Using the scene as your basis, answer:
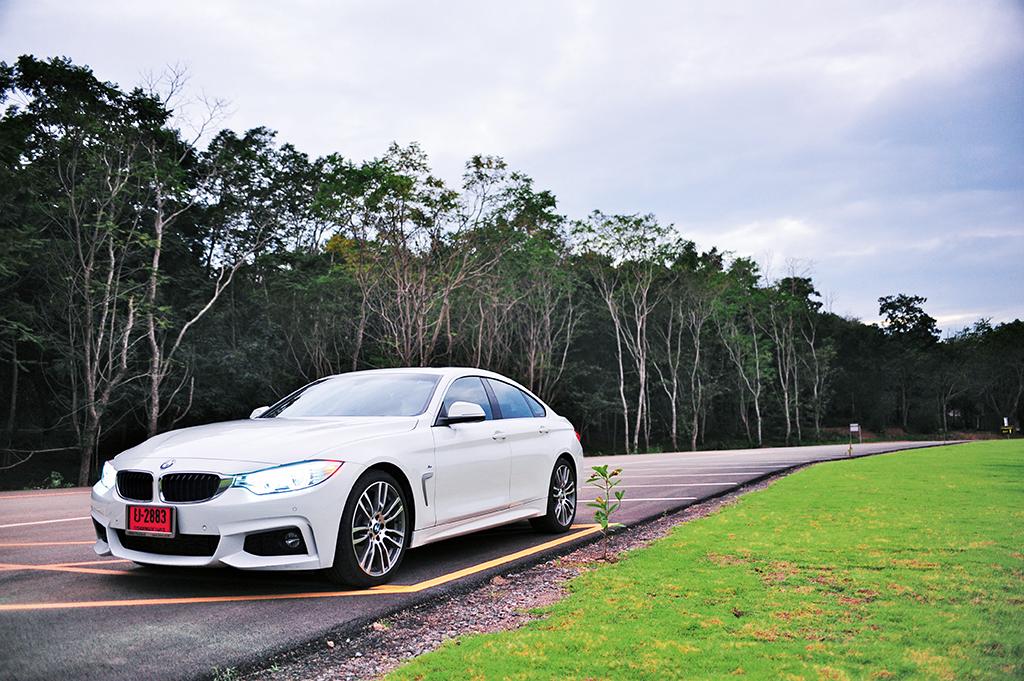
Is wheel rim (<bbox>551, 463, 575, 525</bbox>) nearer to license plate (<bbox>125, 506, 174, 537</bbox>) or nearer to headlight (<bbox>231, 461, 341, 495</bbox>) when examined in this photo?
headlight (<bbox>231, 461, 341, 495</bbox>)

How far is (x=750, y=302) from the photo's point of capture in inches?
2408

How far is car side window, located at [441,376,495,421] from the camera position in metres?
7.25

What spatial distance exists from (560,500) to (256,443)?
3.91m

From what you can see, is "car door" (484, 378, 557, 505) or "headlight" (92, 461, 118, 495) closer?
"headlight" (92, 461, 118, 495)

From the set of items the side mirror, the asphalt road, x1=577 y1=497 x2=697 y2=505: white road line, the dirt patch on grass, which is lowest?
x1=577 y1=497 x2=697 y2=505: white road line

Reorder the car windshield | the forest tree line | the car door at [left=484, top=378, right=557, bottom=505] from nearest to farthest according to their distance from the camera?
the car windshield → the car door at [left=484, top=378, right=557, bottom=505] → the forest tree line

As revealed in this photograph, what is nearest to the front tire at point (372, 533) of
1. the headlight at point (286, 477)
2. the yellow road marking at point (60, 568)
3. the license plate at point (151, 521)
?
the headlight at point (286, 477)

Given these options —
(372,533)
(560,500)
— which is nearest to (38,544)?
(372,533)

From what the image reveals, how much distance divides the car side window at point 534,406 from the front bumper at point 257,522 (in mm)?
3228

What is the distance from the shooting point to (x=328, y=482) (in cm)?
548

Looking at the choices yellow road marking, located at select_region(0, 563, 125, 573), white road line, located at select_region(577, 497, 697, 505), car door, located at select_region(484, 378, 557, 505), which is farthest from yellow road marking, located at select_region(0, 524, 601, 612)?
white road line, located at select_region(577, 497, 697, 505)

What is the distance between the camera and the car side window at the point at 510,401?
26.2 feet

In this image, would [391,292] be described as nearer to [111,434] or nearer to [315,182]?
[315,182]

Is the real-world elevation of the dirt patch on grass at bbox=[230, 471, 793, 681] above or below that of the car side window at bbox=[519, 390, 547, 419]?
below
